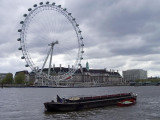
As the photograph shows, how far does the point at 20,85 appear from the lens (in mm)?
153125

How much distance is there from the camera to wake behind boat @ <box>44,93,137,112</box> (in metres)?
31.6

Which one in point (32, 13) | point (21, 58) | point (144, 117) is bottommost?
point (144, 117)

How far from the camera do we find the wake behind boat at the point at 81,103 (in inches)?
1246

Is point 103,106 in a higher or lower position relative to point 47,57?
lower

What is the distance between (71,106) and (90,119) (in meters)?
6.05

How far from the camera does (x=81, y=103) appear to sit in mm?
33812

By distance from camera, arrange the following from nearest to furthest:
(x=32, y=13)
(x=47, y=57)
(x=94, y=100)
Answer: (x=94, y=100)
(x=32, y=13)
(x=47, y=57)

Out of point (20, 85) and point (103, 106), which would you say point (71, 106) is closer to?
point (103, 106)

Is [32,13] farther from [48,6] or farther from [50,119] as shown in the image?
[50,119]

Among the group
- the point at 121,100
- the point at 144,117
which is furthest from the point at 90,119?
the point at 121,100

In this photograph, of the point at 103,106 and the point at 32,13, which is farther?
the point at 32,13

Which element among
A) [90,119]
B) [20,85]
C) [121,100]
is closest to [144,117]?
[90,119]

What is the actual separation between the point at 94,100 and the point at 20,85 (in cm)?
12321

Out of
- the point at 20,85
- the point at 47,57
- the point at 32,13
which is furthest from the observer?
the point at 20,85
